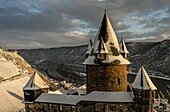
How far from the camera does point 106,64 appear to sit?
82.8 ft

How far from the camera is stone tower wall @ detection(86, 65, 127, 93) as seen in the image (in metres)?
25.5

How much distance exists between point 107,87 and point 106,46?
14.5 feet

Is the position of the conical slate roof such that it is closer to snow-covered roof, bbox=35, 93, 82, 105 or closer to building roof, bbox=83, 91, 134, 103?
building roof, bbox=83, 91, 134, 103

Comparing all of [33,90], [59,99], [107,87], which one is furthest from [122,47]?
[33,90]

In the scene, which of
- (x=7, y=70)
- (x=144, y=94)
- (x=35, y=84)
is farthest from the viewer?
(x=7, y=70)

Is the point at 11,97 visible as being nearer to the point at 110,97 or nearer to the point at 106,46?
the point at 110,97

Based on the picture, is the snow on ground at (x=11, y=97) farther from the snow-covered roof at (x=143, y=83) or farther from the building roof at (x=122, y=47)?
the snow-covered roof at (x=143, y=83)

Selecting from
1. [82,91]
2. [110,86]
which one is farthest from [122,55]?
[82,91]

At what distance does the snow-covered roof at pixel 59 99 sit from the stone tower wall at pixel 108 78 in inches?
97.0

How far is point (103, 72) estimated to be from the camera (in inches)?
1006

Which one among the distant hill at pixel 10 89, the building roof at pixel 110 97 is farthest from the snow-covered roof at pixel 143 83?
the distant hill at pixel 10 89

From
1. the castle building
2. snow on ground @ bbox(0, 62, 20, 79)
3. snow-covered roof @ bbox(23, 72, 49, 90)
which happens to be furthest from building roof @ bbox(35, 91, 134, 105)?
snow on ground @ bbox(0, 62, 20, 79)

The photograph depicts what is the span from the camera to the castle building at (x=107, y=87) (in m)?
23.8

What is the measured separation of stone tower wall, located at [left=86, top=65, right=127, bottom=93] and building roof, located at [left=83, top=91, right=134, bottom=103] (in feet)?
2.12
